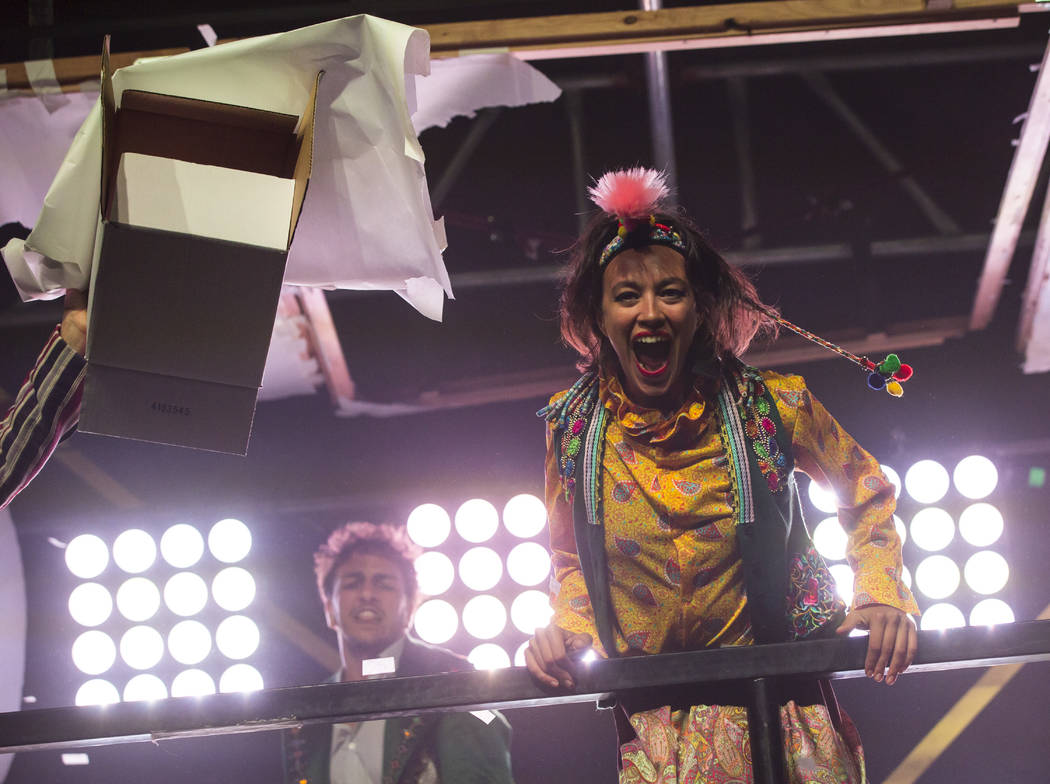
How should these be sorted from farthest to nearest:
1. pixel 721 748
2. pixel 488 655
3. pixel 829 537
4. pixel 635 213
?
pixel 488 655 → pixel 829 537 → pixel 635 213 → pixel 721 748

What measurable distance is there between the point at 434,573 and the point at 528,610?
37 centimetres

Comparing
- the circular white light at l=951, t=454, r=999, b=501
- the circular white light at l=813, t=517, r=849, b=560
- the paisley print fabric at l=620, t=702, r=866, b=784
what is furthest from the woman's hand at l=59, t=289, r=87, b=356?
the circular white light at l=951, t=454, r=999, b=501

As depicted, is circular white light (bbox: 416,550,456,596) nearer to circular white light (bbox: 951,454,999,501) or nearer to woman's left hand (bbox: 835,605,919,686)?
circular white light (bbox: 951,454,999,501)

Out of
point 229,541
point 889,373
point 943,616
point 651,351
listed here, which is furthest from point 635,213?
point 229,541

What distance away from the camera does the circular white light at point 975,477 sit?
144 inches

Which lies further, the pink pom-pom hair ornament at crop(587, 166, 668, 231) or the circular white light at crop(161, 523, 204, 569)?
the circular white light at crop(161, 523, 204, 569)

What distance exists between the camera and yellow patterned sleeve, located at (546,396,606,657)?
64.4 inches

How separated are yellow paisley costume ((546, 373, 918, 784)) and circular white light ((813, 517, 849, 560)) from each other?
2.02 meters

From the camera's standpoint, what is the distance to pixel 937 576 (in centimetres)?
367

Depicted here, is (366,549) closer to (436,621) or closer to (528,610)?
(436,621)

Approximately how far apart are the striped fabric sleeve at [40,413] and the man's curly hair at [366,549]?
95.1 inches

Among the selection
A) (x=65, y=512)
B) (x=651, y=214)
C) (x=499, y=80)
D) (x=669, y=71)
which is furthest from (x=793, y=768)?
(x=65, y=512)

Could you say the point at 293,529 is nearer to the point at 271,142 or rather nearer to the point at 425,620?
the point at 425,620

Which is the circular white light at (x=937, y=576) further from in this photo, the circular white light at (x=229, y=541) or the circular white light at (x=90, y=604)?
the circular white light at (x=90, y=604)
